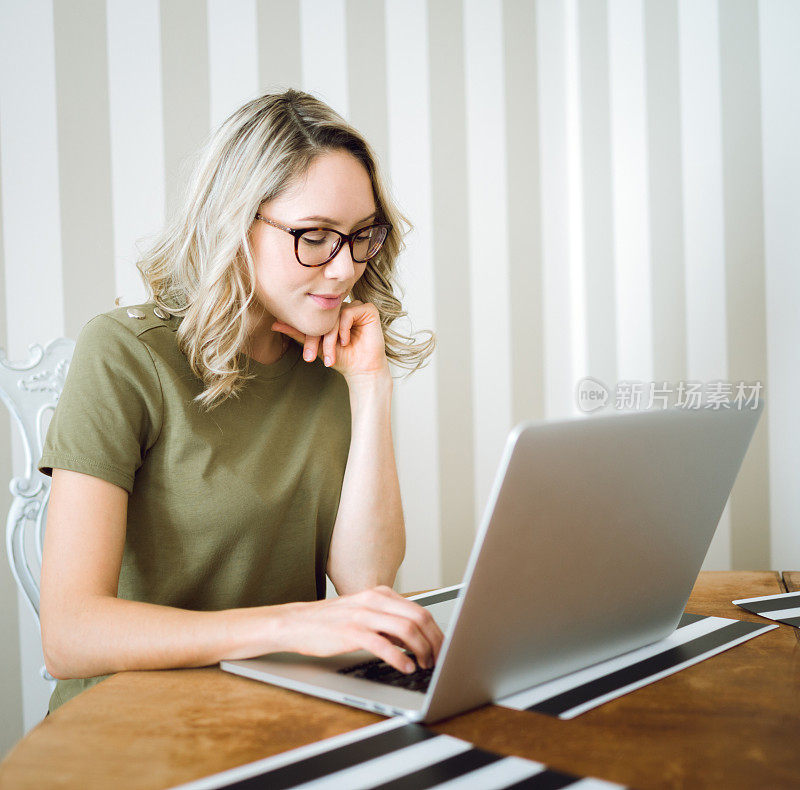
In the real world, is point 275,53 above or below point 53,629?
above

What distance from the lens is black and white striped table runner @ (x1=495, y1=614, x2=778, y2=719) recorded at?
2.45ft

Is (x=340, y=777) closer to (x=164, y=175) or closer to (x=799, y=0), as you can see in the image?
(x=164, y=175)

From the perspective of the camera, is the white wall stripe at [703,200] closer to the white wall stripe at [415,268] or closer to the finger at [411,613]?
the white wall stripe at [415,268]

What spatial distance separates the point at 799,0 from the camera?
241cm

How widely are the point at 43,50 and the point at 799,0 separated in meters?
2.21

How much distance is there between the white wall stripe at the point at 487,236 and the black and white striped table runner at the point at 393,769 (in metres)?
2.02

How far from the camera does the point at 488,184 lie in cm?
270

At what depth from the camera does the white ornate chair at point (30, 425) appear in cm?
154

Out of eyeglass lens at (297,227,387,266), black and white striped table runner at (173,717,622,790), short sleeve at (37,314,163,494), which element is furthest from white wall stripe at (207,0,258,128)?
black and white striped table runner at (173,717,622,790)

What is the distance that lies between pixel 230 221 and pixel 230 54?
4.24ft

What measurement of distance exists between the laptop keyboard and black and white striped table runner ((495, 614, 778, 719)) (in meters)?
0.08

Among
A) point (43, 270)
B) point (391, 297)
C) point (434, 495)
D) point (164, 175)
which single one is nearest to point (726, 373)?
point (434, 495)

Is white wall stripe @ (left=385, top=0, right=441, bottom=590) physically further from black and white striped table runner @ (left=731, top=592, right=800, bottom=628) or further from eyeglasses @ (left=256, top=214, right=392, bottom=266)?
black and white striped table runner @ (left=731, top=592, right=800, bottom=628)
